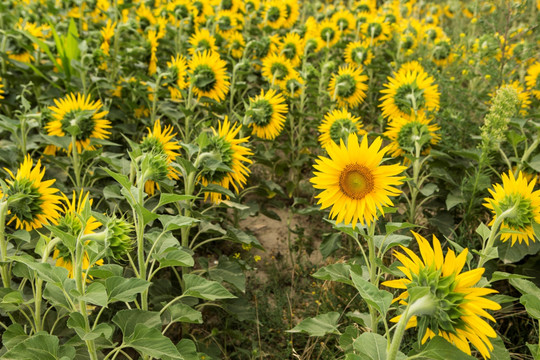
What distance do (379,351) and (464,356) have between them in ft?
Answer: 0.63

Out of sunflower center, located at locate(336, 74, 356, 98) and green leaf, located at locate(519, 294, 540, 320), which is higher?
sunflower center, located at locate(336, 74, 356, 98)

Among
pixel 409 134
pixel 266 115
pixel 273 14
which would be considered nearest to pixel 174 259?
pixel 266 115

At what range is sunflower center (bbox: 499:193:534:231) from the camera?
4.63 ft

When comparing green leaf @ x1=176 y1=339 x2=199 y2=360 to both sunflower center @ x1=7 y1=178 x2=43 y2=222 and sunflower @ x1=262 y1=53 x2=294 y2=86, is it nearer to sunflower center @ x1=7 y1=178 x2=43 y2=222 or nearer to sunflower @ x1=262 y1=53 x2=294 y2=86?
sunflower center @ x1=7 y1=178 x2=43 y2=222

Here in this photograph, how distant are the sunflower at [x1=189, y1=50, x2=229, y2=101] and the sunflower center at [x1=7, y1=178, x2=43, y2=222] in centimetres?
110

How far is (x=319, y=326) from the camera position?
147 cm

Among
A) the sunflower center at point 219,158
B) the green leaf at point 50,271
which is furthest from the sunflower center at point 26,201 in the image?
the sunflower center at point 219,158

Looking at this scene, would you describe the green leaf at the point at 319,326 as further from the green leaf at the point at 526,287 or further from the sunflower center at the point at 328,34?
the sunflower center at the point at 328,34

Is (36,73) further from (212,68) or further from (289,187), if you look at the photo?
(289,187)

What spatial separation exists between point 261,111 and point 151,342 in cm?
141

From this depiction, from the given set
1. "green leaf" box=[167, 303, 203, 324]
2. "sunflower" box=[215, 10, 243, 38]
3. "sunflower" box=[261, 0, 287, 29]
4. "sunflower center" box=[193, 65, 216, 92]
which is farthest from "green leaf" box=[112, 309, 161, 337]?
"sunflower" box=[261, 0, 287, 29]

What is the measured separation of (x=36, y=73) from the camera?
3.00 meters

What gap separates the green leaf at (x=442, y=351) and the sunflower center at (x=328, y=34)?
3.11m

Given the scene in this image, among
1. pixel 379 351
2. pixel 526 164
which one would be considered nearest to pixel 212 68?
pixel 526 164
